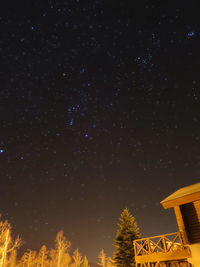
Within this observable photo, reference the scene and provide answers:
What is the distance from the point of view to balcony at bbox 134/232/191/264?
539 inches

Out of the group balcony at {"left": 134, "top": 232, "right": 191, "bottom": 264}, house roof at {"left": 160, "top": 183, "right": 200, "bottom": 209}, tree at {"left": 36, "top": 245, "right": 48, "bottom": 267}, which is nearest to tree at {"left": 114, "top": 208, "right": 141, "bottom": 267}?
balcony at {"left": 134, "top": 232, "right": 191, "bottom": 264}

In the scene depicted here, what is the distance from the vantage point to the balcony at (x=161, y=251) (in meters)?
13.7

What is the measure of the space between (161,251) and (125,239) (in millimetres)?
8919

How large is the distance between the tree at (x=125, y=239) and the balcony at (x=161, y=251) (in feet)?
21.0

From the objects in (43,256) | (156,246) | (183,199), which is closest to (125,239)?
(156,246)

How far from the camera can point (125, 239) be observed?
75.6ft

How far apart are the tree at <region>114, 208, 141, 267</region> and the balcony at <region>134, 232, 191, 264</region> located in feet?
21.0

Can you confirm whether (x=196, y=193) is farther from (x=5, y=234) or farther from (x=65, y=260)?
(x=65, y=260)

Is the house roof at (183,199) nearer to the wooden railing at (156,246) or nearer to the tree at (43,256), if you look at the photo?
the wooden railing at (156,246)

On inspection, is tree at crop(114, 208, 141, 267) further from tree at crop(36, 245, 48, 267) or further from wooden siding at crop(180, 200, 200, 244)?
tree at crop(36, 245, 48, 267)

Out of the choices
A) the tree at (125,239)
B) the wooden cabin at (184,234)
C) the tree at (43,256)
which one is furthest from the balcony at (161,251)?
the tree at (43,256)

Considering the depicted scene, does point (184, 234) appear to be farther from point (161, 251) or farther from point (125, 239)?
point (125, 239)

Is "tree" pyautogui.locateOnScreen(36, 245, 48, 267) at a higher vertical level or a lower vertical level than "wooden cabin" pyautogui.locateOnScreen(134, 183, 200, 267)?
higher

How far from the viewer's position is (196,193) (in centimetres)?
1284
